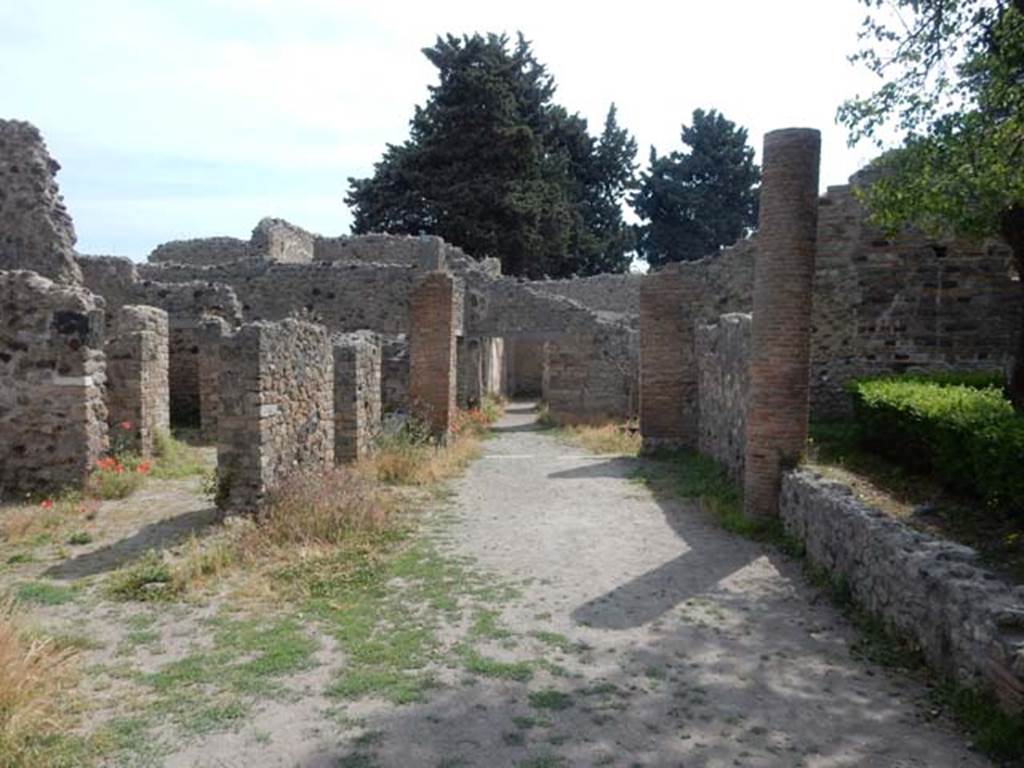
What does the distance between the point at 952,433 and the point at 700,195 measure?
133 feet

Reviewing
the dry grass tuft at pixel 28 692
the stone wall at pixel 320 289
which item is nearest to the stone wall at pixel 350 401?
the dry grass tuft at pixel 28 692

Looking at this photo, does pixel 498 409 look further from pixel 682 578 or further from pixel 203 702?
pixel 203 702

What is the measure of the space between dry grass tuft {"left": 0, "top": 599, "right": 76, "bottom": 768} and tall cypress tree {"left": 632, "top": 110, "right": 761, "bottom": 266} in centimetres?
4437

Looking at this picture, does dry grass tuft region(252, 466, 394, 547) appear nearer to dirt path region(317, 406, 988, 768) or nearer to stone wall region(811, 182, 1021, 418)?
dirt path region(317, 406, 988, 768)

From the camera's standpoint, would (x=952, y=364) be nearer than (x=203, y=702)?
No

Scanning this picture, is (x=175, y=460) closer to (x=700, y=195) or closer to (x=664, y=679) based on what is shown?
(x=664, y=679)

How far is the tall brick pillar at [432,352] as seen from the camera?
1555 centimetres

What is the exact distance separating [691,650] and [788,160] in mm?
5622

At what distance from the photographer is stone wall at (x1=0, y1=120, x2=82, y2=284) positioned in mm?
15211

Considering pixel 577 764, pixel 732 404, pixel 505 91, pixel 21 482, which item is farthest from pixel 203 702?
pixel 505 91

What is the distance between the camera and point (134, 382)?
13133mm

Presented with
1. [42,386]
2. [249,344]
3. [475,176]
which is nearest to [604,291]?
[475,176]

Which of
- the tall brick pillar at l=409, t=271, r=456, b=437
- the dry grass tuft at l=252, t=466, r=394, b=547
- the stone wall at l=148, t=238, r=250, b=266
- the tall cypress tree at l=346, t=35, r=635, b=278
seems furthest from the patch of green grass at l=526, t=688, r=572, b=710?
the tall cypress tree at l=346, t=35, r=635, b=278

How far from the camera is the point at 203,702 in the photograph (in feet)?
15.9
